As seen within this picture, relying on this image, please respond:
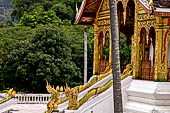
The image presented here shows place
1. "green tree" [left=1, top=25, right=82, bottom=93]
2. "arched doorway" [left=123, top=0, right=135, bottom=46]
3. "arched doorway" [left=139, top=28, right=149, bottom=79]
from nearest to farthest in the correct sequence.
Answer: "arched doorway" [left=139, top=28, right=149, bottom=79] → "arched doorway" [left=123, top=0, right=135, bottom=46] → "green tree" [left=1, top=25, right=82, bottom=93]

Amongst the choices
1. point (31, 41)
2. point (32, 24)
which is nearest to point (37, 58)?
point (31, 41)

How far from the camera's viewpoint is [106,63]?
641 inches

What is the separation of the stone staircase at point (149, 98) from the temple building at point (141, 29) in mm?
309

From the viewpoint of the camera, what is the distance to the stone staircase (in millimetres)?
11932

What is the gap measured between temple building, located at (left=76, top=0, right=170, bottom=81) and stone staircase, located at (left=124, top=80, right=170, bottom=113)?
0.31 m

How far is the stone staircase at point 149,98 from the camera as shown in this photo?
11.9 meters

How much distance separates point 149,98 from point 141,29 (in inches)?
99.8

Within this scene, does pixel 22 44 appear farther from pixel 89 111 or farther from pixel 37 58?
pixel 89 111

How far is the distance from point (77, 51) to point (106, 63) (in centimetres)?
1402

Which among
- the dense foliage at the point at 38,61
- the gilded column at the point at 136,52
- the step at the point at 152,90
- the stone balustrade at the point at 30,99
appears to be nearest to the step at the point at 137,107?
the step at the point at 152,90

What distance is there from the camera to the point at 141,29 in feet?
43.4

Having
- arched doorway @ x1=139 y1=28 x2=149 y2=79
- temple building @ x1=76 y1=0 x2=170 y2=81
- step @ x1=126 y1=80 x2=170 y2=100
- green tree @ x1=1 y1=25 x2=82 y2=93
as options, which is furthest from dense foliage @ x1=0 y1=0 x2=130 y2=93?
step @ x1=126 y1=80 x2=170 y2=100

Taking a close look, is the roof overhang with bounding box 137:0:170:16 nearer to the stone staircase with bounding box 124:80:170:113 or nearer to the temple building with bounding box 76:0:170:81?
the temple building with bounding box 76:0:170:81

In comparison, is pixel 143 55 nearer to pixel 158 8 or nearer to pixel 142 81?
pixel 142 81
